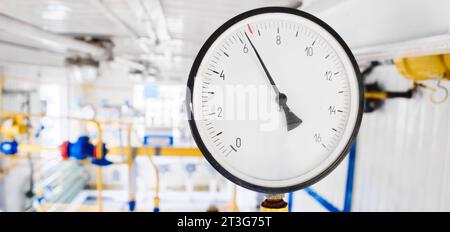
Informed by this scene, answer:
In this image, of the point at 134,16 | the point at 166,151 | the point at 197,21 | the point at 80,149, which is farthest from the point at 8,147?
the point at 197,21

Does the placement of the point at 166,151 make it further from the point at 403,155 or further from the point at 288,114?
the point at 288,114

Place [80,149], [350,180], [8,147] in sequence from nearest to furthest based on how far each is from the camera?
[80,149], [350,180], [8,147]

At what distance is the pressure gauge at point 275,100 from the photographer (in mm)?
825

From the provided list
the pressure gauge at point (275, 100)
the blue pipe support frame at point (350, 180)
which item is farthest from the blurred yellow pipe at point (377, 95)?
Answer: the pressure gauge at point (275, 100)

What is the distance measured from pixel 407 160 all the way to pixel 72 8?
7.16 feet

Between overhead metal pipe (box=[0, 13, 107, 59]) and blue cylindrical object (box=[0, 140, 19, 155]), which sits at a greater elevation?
overhead metal pipe (box=[0, 13, 107, 59])

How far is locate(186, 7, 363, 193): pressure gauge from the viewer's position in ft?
2.71

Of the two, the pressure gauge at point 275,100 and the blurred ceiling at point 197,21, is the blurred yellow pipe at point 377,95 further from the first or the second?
the pressure gauge at point 275,100

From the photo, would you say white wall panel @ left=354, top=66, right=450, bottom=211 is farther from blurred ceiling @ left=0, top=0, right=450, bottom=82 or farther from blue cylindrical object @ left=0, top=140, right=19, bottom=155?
blue cylindrical object @ left=0, top=140, right=19, bottom=155

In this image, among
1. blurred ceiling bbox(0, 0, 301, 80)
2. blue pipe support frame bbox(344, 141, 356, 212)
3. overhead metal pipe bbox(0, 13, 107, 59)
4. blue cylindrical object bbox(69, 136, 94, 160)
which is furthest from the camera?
blue pipe support frame bbox(344, 141, 356, 212)

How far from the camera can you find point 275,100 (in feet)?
2.75

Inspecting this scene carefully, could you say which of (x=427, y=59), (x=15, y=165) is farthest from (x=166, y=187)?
(x=427, y=59)

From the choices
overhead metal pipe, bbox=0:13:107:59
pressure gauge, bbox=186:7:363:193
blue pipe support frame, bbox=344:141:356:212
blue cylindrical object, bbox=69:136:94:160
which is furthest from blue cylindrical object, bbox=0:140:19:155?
blue pipe support frame, bbox=344:141:356:212
